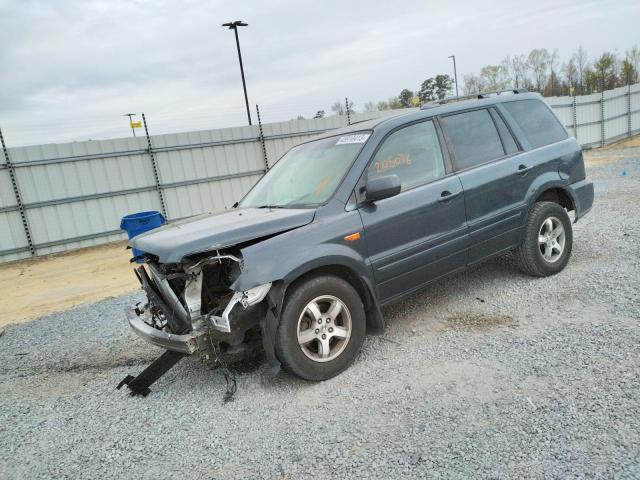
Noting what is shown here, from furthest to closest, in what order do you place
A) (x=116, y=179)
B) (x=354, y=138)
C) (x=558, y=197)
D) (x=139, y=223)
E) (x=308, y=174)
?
(x=116, y=179) → (x=139, y=223) → (x=558, y=197) → (x=308, y=174) → (x=354, y=138)

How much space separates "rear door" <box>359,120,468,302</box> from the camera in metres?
3.57

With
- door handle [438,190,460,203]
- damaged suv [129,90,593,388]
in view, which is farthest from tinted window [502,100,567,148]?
door handle [438,190,460,203]

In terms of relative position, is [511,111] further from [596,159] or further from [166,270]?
[596,159]

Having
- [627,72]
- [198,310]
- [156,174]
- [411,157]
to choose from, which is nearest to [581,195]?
[411,157]

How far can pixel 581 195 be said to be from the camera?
16.1 feet

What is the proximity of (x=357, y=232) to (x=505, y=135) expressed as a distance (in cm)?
212

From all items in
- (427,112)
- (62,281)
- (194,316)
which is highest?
(427,112)

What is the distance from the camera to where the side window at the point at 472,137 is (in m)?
4.15

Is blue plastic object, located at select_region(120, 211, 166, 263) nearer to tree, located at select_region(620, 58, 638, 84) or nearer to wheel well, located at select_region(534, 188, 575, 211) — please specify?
wheel well, located at select_region(534, 188, 575, 211)

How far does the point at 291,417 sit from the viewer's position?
2955mm

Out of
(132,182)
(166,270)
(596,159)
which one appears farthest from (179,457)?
(596,159)

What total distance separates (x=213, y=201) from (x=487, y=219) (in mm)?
10087

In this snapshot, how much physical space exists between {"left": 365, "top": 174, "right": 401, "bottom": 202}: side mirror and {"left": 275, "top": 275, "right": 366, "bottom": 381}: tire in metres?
0.70

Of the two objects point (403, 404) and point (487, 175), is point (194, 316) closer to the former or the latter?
point (403, 404)
